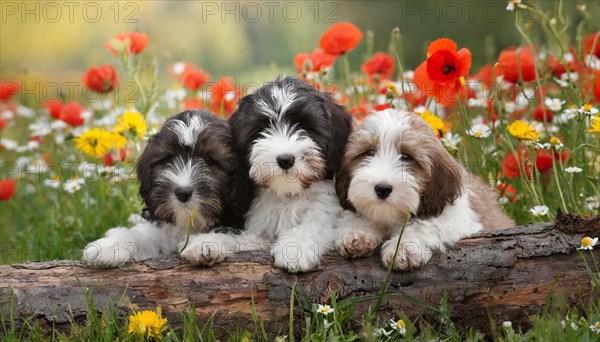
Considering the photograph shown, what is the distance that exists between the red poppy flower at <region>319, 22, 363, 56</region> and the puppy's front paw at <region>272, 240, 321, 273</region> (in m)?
2.58

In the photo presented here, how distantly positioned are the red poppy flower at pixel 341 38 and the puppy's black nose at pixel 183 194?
2.53 meters

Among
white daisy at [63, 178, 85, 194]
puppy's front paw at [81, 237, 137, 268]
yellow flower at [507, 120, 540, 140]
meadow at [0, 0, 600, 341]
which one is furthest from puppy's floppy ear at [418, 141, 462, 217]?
white daisy at [63, 178, 85, 194]

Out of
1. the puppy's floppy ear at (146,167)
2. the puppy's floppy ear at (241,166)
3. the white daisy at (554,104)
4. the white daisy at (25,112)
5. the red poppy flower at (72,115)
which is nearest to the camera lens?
the puppy's floppy ear at (241,166)

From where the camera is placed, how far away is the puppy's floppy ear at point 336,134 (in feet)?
18.6

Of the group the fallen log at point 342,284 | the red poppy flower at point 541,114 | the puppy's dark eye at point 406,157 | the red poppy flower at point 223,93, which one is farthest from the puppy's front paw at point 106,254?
the red poppy flower at point 541,114

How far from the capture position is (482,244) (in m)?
5.51

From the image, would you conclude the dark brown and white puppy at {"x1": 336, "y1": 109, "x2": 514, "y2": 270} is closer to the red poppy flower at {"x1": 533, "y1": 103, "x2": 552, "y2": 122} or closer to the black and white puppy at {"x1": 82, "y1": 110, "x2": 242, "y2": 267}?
the black and white puppy at {"x1": 82, "y1": 110, "x2": 242, "y2": 267}

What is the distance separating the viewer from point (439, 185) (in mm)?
5602

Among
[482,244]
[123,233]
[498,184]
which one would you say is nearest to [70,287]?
[123,233]

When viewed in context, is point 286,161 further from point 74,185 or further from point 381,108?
point 74,185

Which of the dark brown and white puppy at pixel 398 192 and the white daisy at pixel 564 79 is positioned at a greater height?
the white daisy at pixel 564 79

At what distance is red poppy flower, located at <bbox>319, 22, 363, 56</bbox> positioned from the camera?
7.34 m

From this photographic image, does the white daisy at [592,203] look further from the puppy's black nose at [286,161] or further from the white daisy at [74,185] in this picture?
the white daisy at [74,185]

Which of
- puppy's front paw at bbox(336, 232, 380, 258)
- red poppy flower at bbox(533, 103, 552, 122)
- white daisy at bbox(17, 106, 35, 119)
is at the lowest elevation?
white daisy at bbox(17, 106, 35, 119)
